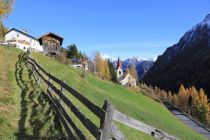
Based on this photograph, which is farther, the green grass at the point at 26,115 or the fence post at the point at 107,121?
the green grass at the point at 26,115

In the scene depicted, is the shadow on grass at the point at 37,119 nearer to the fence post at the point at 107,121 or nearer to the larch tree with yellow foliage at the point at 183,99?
the fence post at the point at 107,121

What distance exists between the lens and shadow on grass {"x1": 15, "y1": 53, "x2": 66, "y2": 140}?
1269 centimetres

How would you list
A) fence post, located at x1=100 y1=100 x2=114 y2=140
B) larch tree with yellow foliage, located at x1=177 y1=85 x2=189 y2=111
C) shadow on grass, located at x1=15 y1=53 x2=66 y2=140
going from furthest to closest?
larch tree with yellow foliage, located at x1=177 y1=85 x2=189 y2=111 < shadow on grass, located at x1=15 y1=53 x2=66 y2=140 < fence post, located at x1=100 y1=100 x2=114 y2=140

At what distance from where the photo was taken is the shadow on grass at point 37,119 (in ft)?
41.6

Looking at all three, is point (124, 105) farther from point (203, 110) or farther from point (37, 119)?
point (203, 110)

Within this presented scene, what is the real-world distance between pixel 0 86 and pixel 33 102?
4.94 metres

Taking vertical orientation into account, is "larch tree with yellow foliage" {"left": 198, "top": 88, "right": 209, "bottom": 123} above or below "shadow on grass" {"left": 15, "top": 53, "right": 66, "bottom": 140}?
below

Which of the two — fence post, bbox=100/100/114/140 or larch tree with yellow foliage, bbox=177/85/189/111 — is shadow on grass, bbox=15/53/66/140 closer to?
fence post, bbox=100/100/114/140

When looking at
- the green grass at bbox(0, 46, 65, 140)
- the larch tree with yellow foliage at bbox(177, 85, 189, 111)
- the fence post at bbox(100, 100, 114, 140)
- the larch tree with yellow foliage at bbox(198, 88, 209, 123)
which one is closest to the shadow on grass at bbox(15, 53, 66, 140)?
the green grass at bbox(0, 46, 65, 140)

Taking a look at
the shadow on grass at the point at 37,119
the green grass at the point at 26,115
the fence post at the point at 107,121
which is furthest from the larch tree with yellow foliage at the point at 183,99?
the fence post at the point at 107,121

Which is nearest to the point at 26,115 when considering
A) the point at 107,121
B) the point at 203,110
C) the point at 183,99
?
the point at 107,121

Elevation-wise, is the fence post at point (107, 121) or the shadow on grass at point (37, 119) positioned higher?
the fence post at point (107, 121)

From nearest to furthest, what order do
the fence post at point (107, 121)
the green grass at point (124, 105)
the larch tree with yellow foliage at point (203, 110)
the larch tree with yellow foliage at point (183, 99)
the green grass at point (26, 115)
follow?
the fence post at point (107, 121) < the green grass at point (26, 115) < the green grass at point (124, 105) < the larch tree with yellow foliage at point (203, 110) < the larch tree with yellow foliage at point (183, 99)

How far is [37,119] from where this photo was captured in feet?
47.5
